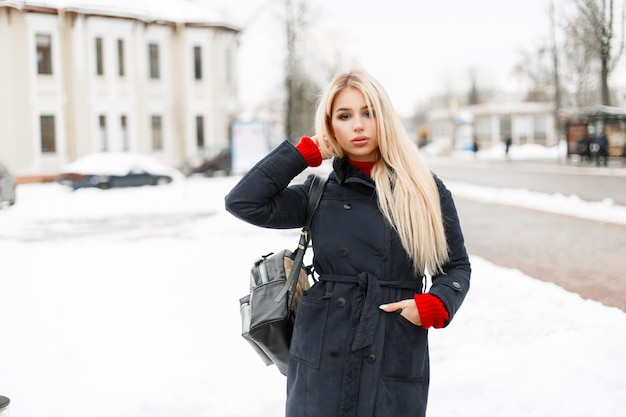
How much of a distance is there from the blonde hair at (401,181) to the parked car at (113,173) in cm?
2552

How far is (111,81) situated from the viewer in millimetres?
34781

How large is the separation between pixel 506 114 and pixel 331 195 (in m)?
65.5

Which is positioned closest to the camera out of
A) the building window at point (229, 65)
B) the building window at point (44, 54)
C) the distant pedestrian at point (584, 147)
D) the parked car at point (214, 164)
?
the building window at point (44, 54)

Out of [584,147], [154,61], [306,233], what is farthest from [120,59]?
[306,233]

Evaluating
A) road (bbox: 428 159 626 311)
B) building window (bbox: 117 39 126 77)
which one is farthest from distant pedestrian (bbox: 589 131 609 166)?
building window (bbox: 117 39 126 77)

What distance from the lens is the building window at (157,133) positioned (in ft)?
121

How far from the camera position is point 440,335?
597 cm

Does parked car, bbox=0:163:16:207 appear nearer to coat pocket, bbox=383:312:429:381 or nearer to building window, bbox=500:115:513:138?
coat pocket, bbox=383:312:429:381

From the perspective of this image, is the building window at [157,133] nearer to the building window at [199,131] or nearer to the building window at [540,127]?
the building window at [199,131]

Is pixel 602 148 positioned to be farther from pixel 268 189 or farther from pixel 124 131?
pixel 268 189

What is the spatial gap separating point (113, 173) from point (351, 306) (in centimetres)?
2600

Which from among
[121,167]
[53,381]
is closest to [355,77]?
[53,381]

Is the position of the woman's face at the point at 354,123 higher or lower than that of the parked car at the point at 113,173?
higher

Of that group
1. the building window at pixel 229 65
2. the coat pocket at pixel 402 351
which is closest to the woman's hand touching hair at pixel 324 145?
the coat pocket at pixel 402 351
